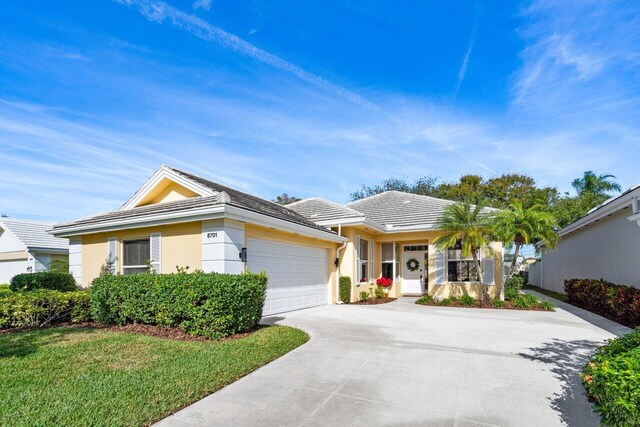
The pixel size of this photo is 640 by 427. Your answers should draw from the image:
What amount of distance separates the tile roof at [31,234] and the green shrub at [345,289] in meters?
16.7

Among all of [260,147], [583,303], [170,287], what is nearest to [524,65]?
[583,303]

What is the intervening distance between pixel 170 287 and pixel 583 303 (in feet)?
50.3

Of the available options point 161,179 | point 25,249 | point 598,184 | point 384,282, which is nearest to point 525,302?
point 384,282

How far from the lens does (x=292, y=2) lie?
1077cm

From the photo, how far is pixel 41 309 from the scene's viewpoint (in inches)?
358

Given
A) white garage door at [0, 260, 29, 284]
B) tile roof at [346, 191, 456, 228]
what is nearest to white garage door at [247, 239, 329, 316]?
tile roof at [346, 191, 456, 228]

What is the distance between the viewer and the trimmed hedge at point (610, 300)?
32.0ft

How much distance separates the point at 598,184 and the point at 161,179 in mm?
32893

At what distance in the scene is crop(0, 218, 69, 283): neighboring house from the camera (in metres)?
20.1

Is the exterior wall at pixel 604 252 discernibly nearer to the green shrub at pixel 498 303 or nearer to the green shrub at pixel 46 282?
the green shrub at pixel 498 303

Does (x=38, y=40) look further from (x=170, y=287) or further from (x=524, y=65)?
(x=524, y=65)

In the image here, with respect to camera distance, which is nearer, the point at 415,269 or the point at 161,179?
the point at 161,179

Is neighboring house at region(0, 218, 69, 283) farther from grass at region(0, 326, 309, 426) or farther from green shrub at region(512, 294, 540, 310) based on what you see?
green shrub at region(512, 294, 540, 310)

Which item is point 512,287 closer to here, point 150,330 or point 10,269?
point 150,330
